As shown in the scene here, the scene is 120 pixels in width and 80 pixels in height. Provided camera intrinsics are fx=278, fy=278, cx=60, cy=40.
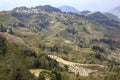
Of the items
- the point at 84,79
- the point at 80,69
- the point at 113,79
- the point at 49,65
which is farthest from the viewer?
the point at 80,69

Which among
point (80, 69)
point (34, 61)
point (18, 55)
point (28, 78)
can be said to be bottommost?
point (80, 69)

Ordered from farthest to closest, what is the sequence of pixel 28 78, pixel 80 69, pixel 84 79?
pixel 80 69 < pixel 84 79 < pixel 28 78

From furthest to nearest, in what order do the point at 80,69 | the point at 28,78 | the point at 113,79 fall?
the point at 80,69 < the point at 113,79 < the point at 28,78

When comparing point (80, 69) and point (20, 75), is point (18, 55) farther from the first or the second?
point (80, 69)

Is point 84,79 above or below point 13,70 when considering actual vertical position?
below

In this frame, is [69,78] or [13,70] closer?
[13,70]

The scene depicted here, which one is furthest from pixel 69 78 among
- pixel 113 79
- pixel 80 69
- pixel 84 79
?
pixel 80 69

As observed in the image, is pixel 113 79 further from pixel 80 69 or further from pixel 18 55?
pixel 80 69

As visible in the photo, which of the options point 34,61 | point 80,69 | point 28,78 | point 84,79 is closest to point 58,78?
point 84,79

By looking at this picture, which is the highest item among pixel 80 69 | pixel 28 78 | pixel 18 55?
pixel 18 55
